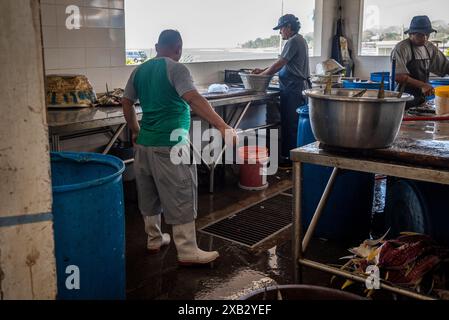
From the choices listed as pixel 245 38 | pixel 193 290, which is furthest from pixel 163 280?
pixel 245 38

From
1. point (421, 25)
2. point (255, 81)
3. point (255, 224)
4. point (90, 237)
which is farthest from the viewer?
point (255, 81)

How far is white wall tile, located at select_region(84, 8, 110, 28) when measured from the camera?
427 centimetres

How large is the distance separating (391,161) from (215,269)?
1.46 metres

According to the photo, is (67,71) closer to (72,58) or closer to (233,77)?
(72,58)

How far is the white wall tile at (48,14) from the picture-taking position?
3943mm

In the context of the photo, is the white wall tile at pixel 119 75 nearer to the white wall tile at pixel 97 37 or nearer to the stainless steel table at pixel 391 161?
the white wall tile at pixel 97 37

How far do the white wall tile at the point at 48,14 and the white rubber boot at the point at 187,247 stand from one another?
7.07 feet

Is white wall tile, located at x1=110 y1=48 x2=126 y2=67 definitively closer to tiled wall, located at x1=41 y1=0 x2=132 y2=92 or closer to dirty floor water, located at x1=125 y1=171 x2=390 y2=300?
tiled wall, located at x1=41 y1=0 x2=132 y2=92

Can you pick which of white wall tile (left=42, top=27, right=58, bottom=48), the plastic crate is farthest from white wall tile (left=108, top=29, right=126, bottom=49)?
the plastic crate

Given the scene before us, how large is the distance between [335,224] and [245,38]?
3.52 metres

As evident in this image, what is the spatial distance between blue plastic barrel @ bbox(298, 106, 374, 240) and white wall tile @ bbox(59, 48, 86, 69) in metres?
2.08

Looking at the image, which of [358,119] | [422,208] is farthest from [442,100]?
[358,119]

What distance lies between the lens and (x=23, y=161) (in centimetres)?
147
